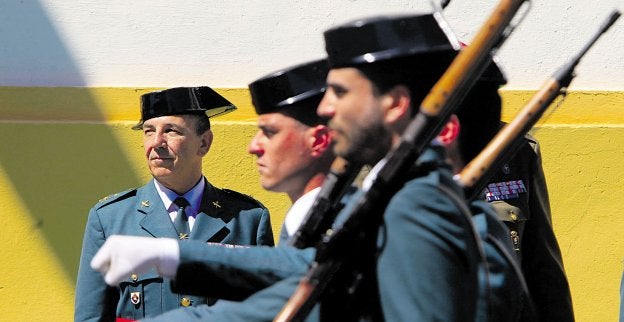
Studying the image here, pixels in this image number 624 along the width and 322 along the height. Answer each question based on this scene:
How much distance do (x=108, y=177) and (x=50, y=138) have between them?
28 centimetres

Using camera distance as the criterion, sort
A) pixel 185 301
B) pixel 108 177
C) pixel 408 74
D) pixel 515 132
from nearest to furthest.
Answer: pixel 408 74 < pixel 515 132 < pixel 185 301 < pixel 108 177

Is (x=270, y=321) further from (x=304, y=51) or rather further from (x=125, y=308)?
(x=304, y=51)

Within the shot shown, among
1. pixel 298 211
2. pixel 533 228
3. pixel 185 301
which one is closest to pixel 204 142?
pixel 185 301

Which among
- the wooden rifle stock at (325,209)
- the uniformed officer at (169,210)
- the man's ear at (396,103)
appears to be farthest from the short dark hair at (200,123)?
the man's ear at (396,103)

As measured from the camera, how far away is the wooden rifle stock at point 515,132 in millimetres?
2545

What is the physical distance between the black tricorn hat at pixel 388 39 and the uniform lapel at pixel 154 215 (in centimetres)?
206

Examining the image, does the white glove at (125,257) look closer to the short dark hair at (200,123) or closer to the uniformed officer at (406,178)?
the uniformed officer at (406,178)

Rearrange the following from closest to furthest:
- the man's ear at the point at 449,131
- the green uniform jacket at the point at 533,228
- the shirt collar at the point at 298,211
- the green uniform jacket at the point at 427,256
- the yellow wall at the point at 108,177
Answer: the green uniform jacket at the point at 427,256 < the man's ear at the point at 449,131 < the shirt collar at the point at 298,211 < the green uniform jacket at the point at 533,228 < the yellow wall at the point at 108,177

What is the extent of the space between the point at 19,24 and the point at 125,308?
1.63 meters

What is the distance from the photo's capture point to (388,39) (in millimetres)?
2318

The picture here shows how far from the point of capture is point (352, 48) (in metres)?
2.32

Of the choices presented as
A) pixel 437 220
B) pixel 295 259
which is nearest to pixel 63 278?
pixel 295 259

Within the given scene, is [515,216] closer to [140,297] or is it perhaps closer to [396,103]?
[140,297]

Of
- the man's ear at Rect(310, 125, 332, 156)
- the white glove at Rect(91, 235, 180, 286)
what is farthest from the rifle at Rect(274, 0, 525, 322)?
the man's ear at Rect(310, 125, 332, 156)
